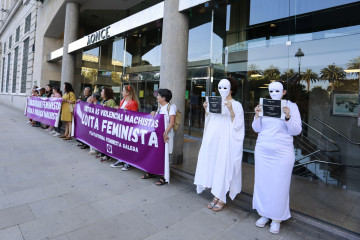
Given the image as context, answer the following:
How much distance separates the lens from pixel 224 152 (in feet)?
10.2

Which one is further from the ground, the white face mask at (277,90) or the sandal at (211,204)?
the white face mask at (277,90)

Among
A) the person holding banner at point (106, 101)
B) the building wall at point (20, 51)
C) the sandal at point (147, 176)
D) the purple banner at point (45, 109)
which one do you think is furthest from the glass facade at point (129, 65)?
the sandal at point (147, 176)

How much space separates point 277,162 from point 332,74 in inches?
276

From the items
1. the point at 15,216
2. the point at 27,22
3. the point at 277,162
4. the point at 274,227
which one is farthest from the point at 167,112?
the point at 27,22

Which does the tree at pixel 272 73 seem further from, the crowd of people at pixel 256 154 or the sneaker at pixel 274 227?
the sneaker at pixel 274 227

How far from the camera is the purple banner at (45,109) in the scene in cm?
802

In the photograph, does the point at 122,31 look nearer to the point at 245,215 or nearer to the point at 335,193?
the point at 245,215

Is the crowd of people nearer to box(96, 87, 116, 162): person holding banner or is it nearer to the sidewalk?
the sidewalk

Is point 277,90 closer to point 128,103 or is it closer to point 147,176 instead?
point 147,176

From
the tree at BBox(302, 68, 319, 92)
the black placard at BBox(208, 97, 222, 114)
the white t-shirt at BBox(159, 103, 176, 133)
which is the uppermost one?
the tree at BBox(302, 68, 319, 92)

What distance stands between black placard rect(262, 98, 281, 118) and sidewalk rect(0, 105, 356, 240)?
143cm

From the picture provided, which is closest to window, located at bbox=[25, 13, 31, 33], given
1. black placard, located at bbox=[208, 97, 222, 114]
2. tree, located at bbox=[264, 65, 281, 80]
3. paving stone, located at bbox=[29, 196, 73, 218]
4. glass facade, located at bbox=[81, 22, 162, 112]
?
glass facade, located at bbox=[81, 22, 162, 112]

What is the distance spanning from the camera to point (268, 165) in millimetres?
2725

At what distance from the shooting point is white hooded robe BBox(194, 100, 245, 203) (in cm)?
308
